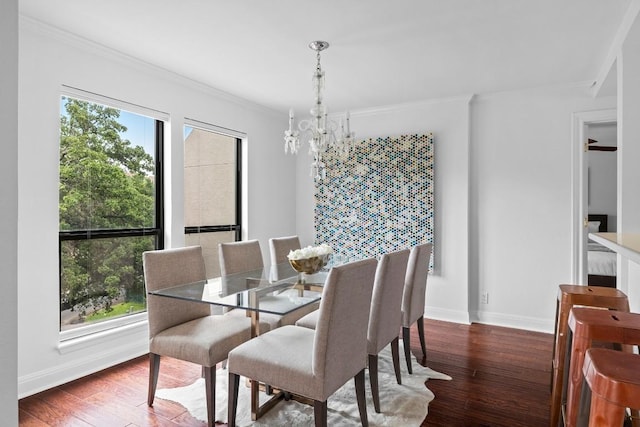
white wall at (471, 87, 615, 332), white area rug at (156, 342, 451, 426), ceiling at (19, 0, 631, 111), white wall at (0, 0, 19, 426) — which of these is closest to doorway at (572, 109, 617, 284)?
white wall at (471, 87, 615, 332)

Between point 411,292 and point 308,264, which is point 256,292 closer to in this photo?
point 308,264

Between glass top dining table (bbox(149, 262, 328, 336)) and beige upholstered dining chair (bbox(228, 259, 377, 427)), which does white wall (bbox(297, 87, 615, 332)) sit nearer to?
glass top dining table (bbox(149, 262, 328, 336))

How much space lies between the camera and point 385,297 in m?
2.33

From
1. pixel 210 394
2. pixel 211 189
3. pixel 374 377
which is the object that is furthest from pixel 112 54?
pixel 374 377

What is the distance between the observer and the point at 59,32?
266 centimetres

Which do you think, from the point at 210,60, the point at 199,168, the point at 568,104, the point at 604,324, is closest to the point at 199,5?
the point at 210,60

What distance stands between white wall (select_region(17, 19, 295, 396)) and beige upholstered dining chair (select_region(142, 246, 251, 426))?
0.81m

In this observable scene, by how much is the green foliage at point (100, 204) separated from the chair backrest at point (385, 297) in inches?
86.2

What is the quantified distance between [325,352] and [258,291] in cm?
75

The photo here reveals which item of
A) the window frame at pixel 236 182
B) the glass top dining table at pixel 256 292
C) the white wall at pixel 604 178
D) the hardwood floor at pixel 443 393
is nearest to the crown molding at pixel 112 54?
the window frame at pixel 236 182

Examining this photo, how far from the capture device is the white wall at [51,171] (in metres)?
2.52

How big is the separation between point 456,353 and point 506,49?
98.0 inches

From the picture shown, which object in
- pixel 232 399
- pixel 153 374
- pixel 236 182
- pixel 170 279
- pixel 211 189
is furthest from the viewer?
pixel 236 182

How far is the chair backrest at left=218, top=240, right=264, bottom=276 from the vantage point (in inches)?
121
